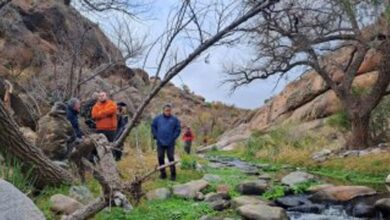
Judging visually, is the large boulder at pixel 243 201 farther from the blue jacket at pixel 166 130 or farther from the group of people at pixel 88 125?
the blue jacket at pixel 166 130

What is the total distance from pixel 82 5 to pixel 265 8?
6.01 m

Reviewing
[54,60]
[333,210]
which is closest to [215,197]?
[333,210]

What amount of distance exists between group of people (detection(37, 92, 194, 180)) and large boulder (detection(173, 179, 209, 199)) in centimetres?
121

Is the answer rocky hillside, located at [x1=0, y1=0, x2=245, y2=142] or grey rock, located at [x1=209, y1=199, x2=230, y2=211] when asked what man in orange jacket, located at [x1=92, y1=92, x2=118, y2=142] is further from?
grey rock, located at [x1=209, y1=199, x2=230, y2=211]

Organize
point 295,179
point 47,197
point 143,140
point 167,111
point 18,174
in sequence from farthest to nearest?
point 143,140 → point 295,179 → point 167,111 → point 47,197 → point 18,174

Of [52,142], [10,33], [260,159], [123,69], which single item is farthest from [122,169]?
[123,69]

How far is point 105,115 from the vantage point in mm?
11906

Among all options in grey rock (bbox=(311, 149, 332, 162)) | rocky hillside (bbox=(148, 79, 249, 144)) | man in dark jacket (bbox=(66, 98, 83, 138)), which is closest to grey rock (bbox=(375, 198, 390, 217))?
man in dark jacket (bbox=(66, 98, 83, 138))

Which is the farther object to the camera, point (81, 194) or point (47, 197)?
point (81, 194)

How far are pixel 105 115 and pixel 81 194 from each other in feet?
11.8

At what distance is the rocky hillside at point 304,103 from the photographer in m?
31.7

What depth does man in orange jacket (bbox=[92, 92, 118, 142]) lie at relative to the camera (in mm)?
11836

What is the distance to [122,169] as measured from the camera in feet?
40.7

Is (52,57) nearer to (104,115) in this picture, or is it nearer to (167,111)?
(104,115)
